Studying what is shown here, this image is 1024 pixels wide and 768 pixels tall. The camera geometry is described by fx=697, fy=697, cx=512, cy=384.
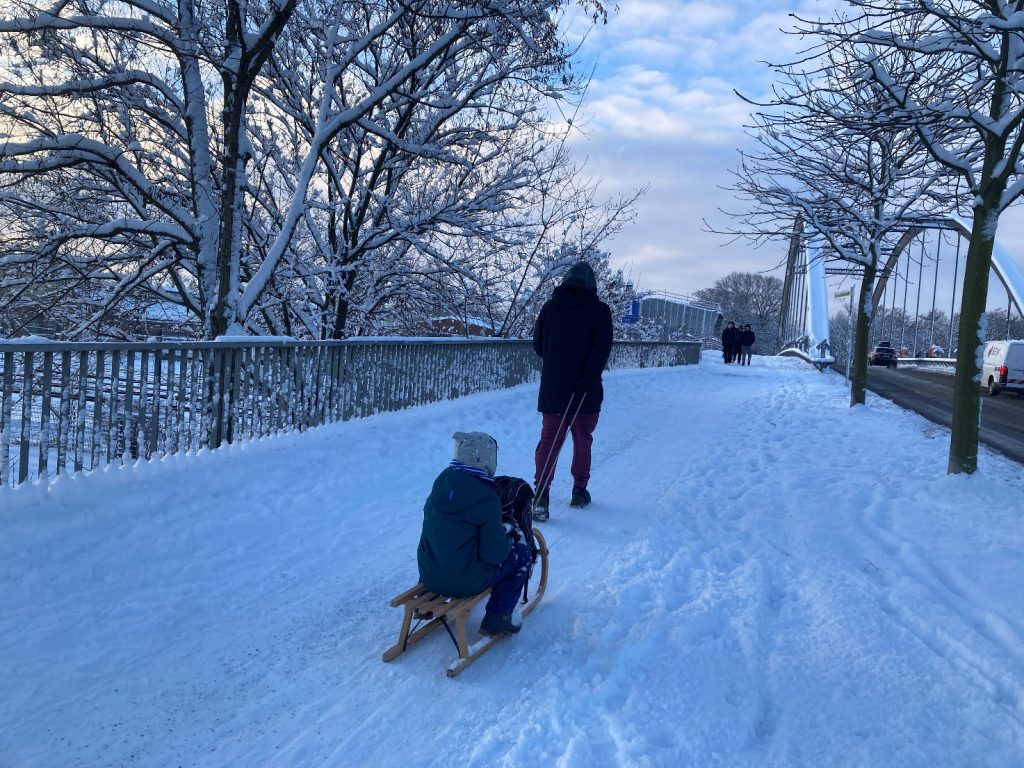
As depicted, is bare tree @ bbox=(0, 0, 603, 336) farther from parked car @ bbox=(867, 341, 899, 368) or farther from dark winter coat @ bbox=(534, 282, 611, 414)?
parked car @ bbox=(867, 341, 899, 368)

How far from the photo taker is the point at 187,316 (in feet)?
42.2

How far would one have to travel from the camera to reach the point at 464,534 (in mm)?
3381

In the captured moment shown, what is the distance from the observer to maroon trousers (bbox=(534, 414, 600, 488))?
591 centimetres

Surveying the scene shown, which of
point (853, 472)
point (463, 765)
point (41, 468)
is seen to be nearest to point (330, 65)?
point (41, 468)

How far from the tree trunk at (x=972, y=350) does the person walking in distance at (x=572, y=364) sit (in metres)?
4.25

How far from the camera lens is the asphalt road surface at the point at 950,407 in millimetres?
11156

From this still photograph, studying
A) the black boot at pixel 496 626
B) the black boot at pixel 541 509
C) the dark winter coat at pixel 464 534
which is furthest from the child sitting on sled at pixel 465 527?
the black boot at pixel 541 509

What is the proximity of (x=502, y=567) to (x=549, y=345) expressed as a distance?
2.80m

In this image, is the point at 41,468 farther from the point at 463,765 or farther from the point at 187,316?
the point at 187,316

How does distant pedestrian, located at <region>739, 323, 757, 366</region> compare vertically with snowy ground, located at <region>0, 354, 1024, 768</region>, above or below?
above

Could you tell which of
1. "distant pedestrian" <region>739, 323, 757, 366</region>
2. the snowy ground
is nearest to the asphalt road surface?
the snowy ground

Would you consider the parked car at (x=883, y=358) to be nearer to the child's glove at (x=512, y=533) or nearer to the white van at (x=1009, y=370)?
the white van at (x=1009, y=370)

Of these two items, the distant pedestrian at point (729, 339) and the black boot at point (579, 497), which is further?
the distant pedestrian at point (729, 339)

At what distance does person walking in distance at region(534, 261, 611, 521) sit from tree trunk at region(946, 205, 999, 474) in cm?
425
